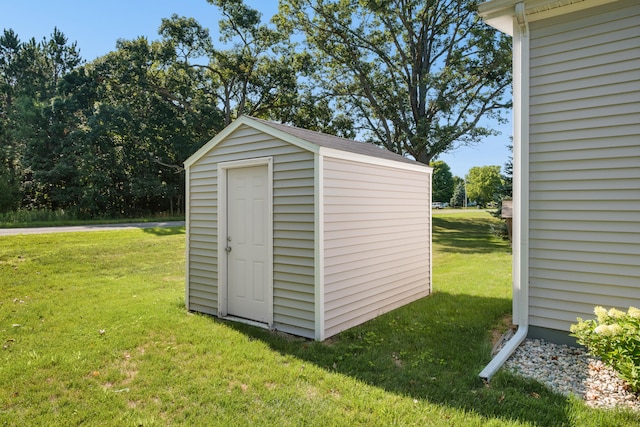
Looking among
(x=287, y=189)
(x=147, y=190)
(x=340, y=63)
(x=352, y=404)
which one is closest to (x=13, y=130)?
(x=147, y=190)

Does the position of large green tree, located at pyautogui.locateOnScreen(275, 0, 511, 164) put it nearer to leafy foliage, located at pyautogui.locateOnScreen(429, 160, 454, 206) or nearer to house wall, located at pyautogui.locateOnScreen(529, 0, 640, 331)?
house wall, located at pyautogui.locateOnScreen(529, 0, 640, 331)

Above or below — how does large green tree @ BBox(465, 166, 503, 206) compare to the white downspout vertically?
above

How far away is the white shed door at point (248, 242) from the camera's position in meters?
4.72

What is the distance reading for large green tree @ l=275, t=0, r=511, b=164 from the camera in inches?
655

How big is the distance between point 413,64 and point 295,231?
53.3 ft

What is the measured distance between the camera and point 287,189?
174 inches

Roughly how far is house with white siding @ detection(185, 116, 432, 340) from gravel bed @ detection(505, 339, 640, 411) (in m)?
1.94

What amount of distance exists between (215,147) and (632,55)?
4782 mm

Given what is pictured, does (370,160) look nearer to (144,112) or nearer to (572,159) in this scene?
(572,159)

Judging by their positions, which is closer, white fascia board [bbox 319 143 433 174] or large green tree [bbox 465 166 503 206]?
white fascia board [bbox 319 143 433 174]

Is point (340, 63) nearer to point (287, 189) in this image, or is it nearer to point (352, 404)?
point (287, 189)

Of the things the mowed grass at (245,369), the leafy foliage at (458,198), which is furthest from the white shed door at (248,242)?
the leafy foliage at (458,198)

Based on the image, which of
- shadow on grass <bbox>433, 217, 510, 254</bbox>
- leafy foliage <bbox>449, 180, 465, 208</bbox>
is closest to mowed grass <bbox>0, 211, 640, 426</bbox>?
shadow on grass <bbox>433, 217, 510, 254</bbox>

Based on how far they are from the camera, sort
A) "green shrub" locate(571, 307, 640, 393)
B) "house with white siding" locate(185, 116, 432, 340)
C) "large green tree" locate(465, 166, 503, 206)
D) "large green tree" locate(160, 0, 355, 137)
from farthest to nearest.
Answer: "large green tree" locate(465, 166, 503, 206) → "large green tree" locate(160, 0, 355, 137) → "house with white siding" locate(185, 116, 432, 340) → "green shrub" locate(571, 307, 640, 393)
